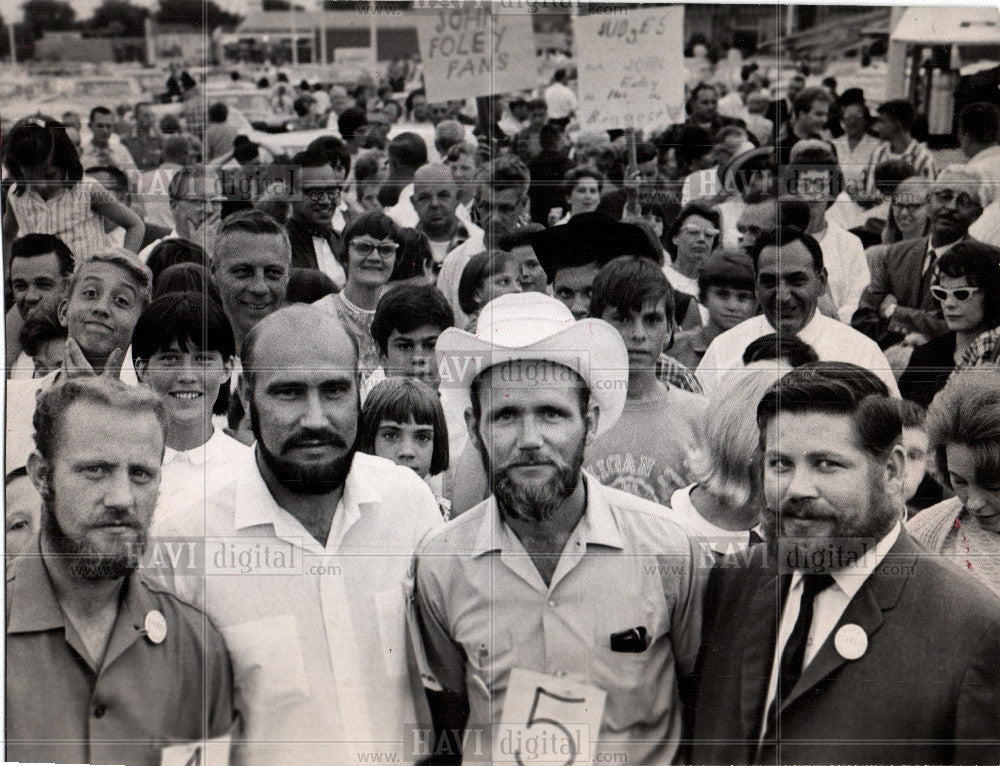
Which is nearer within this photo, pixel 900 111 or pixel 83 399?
pixel 83 399

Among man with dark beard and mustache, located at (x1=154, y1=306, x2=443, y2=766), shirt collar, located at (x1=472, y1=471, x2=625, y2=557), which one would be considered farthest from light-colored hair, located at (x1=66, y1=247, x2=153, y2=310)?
shirt collar, located at (x1=472, y1=471, x2=625, y2=557)

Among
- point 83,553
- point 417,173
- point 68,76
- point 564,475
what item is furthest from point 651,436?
point 68,76

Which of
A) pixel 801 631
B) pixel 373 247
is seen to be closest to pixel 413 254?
pixel 373 247

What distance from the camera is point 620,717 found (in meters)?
4.79

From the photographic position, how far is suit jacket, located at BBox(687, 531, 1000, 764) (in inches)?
184

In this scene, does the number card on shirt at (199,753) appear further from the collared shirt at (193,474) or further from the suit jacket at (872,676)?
the suit jacket at (872,676)

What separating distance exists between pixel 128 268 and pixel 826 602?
2.92 m

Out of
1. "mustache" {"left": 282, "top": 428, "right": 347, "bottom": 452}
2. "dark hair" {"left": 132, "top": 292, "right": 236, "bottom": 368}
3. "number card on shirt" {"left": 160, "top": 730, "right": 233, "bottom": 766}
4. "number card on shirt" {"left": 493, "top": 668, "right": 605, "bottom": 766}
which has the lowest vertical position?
"number card on shirt" {"left": 160, "top": 730, "right": 233, "bottom": 766}

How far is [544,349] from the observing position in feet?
15.5

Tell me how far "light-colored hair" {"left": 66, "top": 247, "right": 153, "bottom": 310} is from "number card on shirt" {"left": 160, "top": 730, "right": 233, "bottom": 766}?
1.68m

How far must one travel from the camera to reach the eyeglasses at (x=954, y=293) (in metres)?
4.82

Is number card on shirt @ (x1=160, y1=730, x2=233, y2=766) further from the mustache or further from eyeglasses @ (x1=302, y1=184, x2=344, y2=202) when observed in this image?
eyeglasses @ (x1=302, y1=184, x2=344, y2=202)

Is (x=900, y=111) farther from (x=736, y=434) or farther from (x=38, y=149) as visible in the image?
(x=38, y=149)

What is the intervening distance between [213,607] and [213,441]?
62 cm
